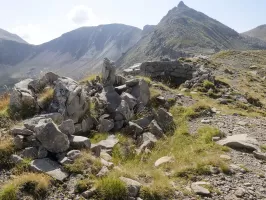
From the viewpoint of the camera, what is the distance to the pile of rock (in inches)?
429

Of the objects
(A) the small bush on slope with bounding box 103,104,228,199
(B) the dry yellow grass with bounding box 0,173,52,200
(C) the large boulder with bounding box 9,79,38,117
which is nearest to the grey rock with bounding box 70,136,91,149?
(A) the small bush on slope with bounding box 103,104,228,199

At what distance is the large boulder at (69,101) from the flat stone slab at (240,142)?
649 cm

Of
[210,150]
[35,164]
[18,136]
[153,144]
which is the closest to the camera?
[35,164]

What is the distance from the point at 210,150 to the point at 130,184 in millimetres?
4512

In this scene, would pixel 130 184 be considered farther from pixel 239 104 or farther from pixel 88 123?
pixel 239 104

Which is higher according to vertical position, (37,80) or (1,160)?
(37,80)

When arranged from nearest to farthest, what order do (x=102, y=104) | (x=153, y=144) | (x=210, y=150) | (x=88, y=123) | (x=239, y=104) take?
(x=210, y=150)
(x=153, y=144)
(x=88, y=123)
(x=102, y=104)
(x=239, y=104)

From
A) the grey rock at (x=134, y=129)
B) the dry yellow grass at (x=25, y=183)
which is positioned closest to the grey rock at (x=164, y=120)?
the grey rock at (x=134, y=129)

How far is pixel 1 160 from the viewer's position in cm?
1073

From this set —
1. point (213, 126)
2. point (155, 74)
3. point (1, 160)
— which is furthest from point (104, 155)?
point (155, 74)

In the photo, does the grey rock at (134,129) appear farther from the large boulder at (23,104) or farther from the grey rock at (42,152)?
the grey rock at (42,152)

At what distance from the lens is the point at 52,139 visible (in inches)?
429

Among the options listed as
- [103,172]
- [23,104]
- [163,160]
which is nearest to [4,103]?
[23,104]

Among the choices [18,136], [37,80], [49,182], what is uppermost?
[37,80]
